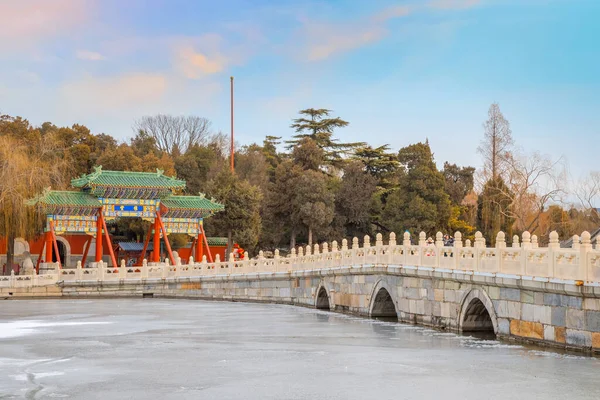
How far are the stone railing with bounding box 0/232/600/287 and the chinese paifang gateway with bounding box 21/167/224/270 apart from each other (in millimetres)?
1565

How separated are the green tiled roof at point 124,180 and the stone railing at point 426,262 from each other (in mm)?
3623

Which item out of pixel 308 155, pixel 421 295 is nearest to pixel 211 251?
pixel 308 155

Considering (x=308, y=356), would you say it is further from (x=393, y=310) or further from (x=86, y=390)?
(x=393, y=310)

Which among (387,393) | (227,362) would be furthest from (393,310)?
(387,393)

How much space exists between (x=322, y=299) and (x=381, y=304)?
439 cm

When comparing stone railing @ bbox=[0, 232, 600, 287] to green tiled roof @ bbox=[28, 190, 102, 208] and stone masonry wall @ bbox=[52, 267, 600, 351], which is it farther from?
green tiled roof @ bbox=[28, 190, 102, 208]

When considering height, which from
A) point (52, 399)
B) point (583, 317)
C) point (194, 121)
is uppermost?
point (194, 121)

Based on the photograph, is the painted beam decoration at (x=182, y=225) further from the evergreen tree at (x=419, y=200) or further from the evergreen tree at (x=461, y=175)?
the evergreen tree at (x=461, y=175)

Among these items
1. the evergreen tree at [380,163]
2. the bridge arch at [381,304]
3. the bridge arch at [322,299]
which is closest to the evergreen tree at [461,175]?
the evergreen tree at [380,163]

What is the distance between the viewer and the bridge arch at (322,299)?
97.6 ft

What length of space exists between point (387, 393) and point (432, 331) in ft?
27.1

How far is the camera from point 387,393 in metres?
13.2

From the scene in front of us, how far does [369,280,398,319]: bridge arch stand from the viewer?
25.4 meters

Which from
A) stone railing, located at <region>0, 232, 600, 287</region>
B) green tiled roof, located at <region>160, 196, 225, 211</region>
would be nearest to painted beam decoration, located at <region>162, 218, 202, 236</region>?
green tiled roof, located at <region>160, 196, 225, 211</region>
